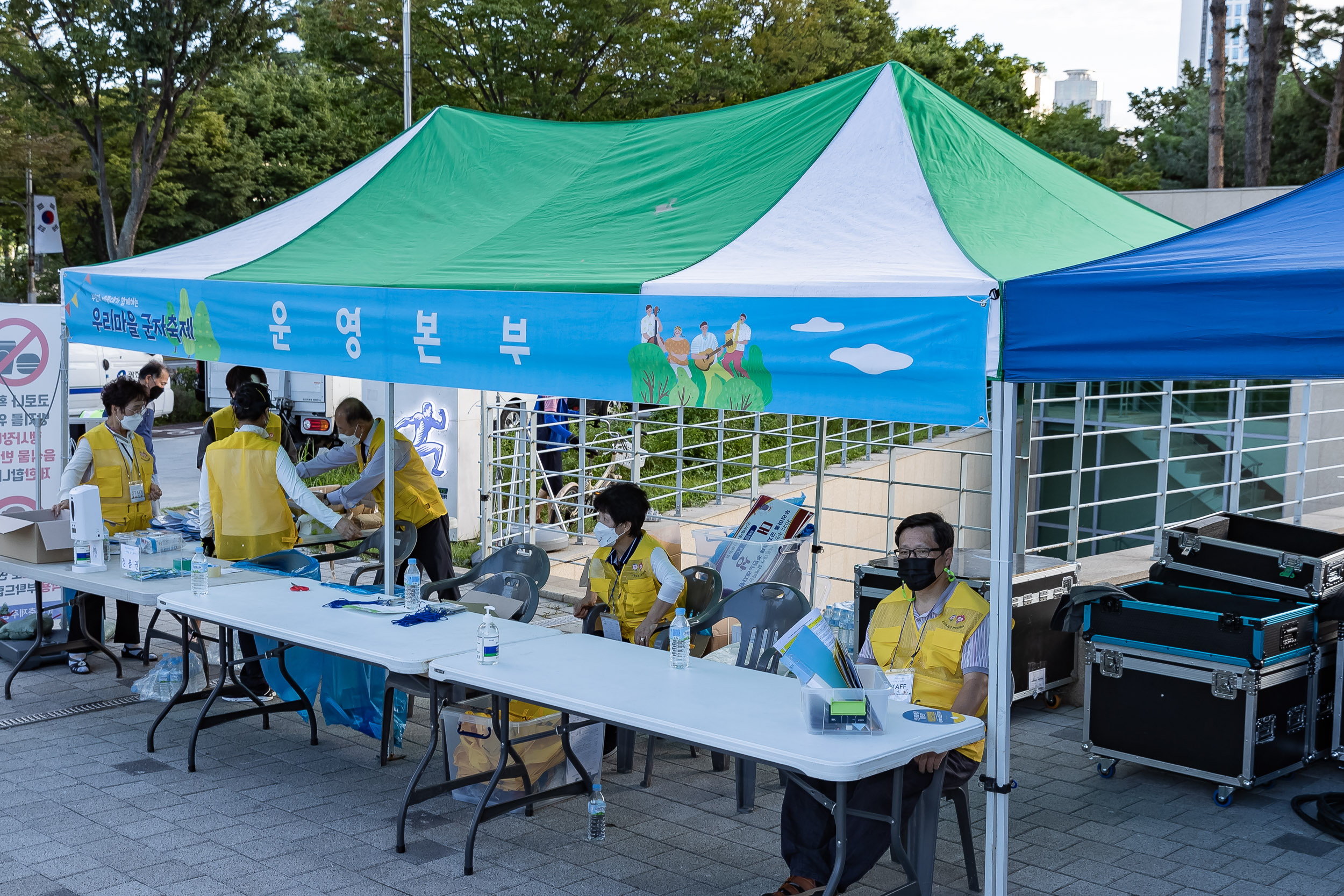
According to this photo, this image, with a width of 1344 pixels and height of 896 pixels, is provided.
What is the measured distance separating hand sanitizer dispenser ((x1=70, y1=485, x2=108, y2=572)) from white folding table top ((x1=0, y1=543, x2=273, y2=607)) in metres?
0.06

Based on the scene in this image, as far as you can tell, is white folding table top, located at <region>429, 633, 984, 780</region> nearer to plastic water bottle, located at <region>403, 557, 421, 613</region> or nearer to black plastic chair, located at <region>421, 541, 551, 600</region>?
plastic water bottle, located at <region>403, 557, 421, 613</region>

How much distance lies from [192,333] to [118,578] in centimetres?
135

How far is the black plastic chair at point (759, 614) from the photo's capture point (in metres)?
5.41

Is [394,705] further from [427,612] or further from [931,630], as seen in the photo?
[931,630]

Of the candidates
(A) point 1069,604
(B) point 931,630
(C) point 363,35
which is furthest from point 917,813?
(C) point 363,35

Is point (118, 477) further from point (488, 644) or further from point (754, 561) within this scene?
point (754, 561)

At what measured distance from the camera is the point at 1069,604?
18.5ft

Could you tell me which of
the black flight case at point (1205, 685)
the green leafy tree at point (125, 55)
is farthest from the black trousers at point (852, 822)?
the green leafy tree at point (125, 55)

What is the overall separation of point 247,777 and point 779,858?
257 cm

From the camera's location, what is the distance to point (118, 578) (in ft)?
20.0

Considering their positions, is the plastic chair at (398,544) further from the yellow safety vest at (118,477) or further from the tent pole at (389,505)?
the yellow safety vest at (118,477)

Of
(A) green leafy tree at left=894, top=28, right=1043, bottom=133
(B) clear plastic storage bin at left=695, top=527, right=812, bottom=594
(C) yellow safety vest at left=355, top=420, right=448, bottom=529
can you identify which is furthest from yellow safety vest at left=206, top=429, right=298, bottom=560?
(A) green leafy tree at left=894, top=28, right=1043, bottom=133

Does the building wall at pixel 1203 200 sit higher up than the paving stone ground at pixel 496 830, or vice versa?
the building wall at pixel 1203 200

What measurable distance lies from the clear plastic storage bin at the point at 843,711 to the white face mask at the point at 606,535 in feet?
6.53
